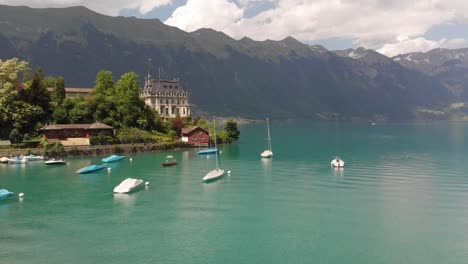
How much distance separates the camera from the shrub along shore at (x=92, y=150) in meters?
103

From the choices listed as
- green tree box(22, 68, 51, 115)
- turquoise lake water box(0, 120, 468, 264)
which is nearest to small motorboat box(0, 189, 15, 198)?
turquoise lake water box(0, 120, 468, 264)

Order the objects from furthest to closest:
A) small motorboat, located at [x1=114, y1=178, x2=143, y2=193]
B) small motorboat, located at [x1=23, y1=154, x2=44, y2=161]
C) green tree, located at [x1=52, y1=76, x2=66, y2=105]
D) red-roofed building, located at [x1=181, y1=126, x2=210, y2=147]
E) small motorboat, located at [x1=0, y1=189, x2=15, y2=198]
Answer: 1. red-roofed building, located at [x1=181, y1=126, x2=210, y2=147]
2. green tree, located at [x1=52, y1=76, x2=66, y2=105]
3. small motorboat, located at [x1=23, y1=154, x2=44, y2=161]
4. small motorboat, located at [x1=114, y1=178, x2=143, y2=193]
5. small motorboat, located at [x1=0, y1=189, x2=15, y2=198]

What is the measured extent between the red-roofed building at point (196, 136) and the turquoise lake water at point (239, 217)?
46639 millimetres

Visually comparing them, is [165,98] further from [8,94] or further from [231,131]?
[8,94]

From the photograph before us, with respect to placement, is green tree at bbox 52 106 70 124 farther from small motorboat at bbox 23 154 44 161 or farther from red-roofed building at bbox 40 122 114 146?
small motorboat at bbox 23 154 44 161

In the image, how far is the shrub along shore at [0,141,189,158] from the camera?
103m

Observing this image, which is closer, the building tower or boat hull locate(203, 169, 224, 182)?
boat hull locate(203, 169, 224, 182)

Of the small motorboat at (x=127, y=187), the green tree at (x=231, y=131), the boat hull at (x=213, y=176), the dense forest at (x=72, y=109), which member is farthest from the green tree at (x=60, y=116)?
the small motorboat at (x=127, y=187)

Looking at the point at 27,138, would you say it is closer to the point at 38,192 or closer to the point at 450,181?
the point at 38,192

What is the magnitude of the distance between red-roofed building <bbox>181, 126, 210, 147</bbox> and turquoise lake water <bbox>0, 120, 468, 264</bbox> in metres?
46.6

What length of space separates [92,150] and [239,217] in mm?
70314

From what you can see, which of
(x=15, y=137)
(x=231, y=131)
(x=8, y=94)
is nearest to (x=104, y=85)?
(x=8, y=94)

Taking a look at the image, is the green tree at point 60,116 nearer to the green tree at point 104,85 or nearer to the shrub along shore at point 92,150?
the shrub along shore at point 92,150

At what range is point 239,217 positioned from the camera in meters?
51.7
